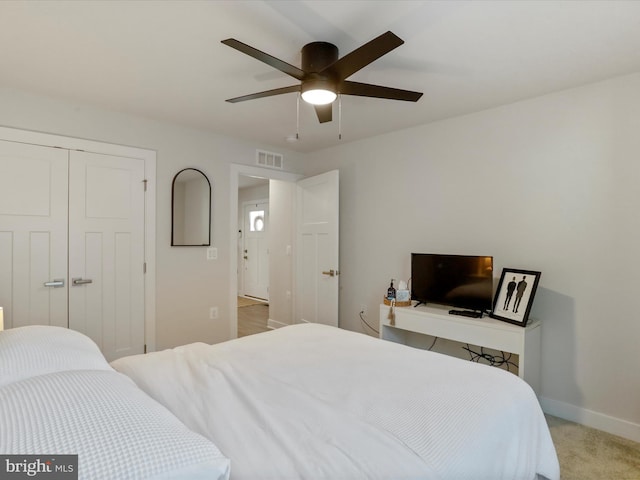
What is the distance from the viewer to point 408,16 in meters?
1.74

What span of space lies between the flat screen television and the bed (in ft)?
3.96

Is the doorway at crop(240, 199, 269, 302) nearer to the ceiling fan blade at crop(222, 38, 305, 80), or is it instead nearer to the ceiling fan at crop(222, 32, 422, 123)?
the ceiling fan at crop(222, 32, 422, 123)

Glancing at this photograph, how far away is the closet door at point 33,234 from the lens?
2.63 meters

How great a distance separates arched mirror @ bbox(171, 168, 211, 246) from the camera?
11.4 feet

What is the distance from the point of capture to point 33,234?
108 inches

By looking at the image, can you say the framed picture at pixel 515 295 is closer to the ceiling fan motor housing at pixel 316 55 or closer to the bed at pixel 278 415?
the bed at pixel 278 415

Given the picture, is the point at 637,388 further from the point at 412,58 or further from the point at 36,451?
the point at 36,451

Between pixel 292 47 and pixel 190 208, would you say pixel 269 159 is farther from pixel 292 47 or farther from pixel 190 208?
pixel 292 47

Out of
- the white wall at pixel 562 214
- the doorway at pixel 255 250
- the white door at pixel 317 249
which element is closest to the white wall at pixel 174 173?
the white door at pixel 317 249

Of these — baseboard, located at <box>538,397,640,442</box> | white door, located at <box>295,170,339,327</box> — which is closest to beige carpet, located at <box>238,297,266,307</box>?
white door, located at <box>295,170,339,327</box>

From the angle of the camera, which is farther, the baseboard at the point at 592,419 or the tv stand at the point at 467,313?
the tv stand at the point at 467,313

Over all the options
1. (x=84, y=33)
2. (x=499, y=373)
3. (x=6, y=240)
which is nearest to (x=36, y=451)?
(x=499, y=373)

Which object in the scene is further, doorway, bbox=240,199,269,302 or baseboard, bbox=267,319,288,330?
doorway, bbox=240,199,269,302

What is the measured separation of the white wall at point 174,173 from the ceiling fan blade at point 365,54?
2.21m
